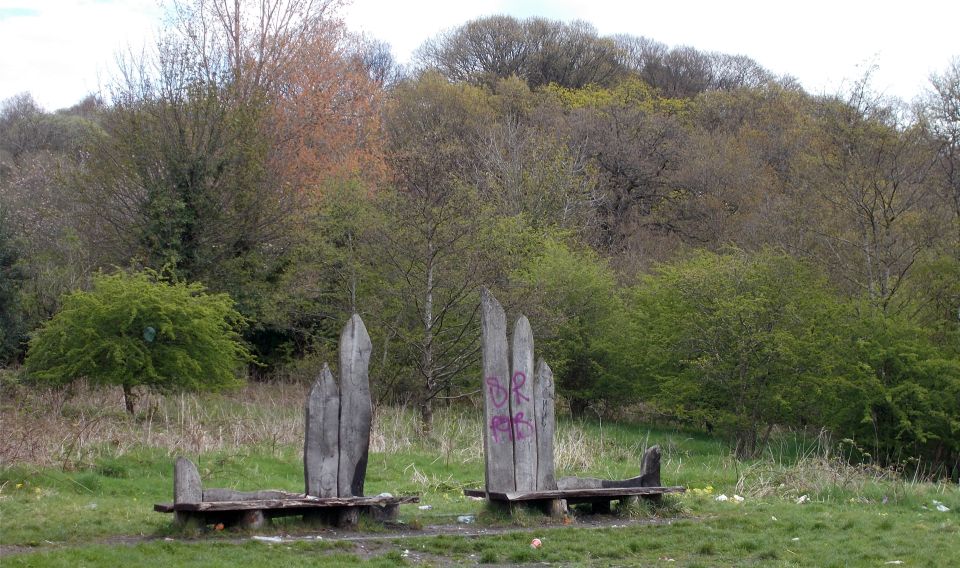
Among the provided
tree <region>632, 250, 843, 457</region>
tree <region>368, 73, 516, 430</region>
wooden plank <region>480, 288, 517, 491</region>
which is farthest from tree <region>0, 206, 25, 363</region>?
wooden plank <region>480, 288, 517, 491</region>

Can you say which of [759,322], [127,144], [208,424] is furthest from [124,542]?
[127,144]

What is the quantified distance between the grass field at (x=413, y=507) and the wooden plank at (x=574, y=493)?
21 centimetres

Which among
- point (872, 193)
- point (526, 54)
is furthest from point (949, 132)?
point (526, 54)

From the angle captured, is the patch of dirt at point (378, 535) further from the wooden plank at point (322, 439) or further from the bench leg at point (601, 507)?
the wooden plank at point (322, 439)

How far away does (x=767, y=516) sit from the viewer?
1135cm

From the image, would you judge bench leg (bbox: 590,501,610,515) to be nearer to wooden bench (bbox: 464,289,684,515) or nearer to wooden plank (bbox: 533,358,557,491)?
wooden bench (bbox: 464,289,684,515)

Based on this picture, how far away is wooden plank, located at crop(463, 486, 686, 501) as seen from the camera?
35.0ft

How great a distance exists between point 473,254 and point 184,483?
1362 cm

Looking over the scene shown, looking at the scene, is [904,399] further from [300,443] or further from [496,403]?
[496,403]

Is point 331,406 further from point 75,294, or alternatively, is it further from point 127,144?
point 127,144

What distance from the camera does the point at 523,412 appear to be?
1119 centimetres

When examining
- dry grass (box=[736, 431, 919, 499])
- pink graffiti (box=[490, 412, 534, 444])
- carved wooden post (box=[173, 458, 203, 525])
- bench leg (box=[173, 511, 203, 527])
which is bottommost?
dry grass (box=[736, 431, 919, 499])

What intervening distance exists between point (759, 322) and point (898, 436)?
12.4 ft

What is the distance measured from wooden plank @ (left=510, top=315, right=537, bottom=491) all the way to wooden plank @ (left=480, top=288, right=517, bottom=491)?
0.07 m
